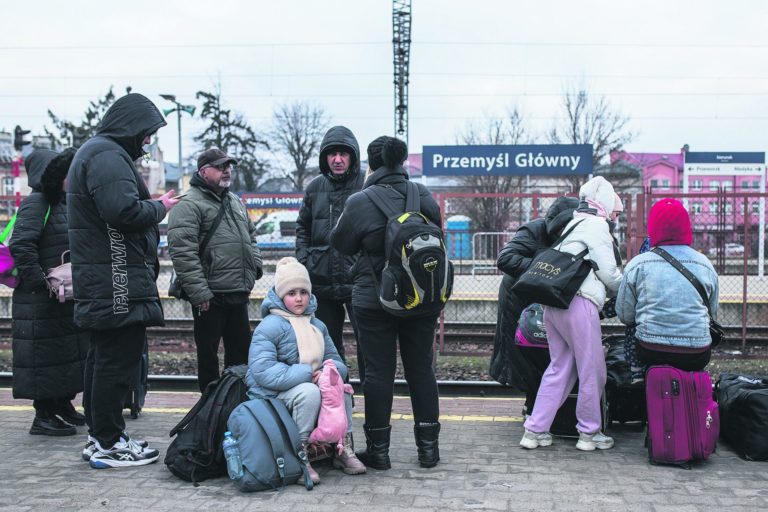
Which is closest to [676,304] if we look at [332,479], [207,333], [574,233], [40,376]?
[574,233]

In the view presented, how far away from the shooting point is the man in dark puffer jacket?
535 centimetres

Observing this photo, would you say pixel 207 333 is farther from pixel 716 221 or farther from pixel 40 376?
pixel 716 221

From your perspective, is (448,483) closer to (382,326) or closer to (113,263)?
(382,326)

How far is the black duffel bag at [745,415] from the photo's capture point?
4.64m

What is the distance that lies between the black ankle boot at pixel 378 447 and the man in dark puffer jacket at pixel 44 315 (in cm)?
224

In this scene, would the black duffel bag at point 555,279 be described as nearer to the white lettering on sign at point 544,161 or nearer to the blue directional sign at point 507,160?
the blue directional sign at point 507,160

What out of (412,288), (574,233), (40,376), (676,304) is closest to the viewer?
(412,288)

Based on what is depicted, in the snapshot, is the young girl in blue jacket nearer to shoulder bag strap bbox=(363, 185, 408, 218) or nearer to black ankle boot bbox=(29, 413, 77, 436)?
shoulder bag strap bbox=(363, 185, 408, 218)

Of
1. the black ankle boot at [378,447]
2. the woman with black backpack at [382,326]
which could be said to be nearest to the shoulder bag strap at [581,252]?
the woman with black backpack at [382,326]

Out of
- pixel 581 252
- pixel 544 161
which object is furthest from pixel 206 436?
pixel 544 161

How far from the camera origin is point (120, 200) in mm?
4410

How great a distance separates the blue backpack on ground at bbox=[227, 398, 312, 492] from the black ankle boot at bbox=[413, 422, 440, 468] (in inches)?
28.9

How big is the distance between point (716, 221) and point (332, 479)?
818 cm

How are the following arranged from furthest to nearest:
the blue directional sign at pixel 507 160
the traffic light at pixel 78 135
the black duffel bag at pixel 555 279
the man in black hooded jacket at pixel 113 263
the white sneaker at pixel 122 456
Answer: the traffic light at pixel 78 135 → the blue directional sign at pixel 507 160 → the black duffel bag at pixel 555 279 → the white sneaker at pixel 122 456 → the man in black hooded jacket at pixel 113 263
